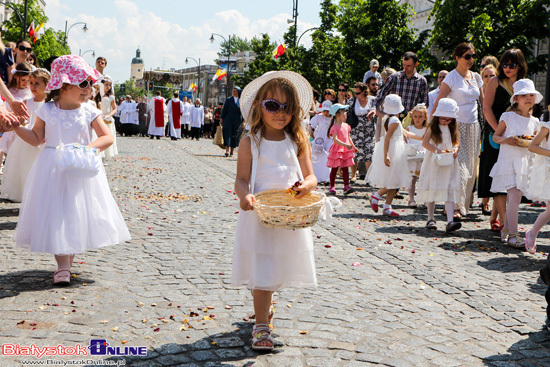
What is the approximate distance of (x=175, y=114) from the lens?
111 ft

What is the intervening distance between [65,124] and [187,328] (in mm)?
2168

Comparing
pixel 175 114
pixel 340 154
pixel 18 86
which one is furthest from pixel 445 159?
pixel 175 114

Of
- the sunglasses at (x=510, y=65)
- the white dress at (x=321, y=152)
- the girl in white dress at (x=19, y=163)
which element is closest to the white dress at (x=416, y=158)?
the sunglasses at (x=510, y=65)

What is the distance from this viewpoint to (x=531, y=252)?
7254 millimetres

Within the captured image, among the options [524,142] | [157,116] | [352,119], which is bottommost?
[524,142]

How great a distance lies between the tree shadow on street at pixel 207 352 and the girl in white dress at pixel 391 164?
5.87m

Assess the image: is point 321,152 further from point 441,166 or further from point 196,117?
point 196,117

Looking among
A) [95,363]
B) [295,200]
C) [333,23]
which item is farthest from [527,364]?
[333,23]

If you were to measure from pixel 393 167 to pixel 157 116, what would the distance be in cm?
2551

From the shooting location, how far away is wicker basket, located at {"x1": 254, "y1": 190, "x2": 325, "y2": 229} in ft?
12.2

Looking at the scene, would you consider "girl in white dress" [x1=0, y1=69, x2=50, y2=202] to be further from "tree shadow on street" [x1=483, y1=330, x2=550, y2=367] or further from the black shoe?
"tree shadow on street" [x1=483, y1=330, x2=550, y2=367]

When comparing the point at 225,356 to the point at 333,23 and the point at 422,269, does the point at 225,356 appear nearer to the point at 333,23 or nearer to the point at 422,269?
the point at 422,269

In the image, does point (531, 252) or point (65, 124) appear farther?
point (531, 252)

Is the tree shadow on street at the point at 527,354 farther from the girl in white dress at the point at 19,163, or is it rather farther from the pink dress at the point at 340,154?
the pink dress at the point at 340,154
